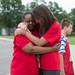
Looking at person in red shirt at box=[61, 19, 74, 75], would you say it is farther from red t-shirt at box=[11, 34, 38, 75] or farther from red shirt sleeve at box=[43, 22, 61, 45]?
red t-shirt at box=[11, 34, 38, 75]

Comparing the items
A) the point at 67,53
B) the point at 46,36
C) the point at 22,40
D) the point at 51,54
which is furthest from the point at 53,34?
the point at 67,53

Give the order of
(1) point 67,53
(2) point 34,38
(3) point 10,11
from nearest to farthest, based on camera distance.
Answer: (2) point 34,38 < (1) point 67,53 < (3) point 10,11

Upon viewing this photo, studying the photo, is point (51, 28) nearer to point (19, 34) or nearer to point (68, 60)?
A: point (19, 34)

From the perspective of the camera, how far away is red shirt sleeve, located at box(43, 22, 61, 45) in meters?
4.60

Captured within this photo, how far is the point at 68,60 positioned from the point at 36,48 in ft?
3.80

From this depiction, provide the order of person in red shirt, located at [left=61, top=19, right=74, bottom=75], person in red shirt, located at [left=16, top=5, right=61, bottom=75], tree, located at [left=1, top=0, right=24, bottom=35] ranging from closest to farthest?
person in red shirt, located at [left=16, top=5, right=61, bottom=75]
person in red shirt, located at [left=61, top=19, right=74, bottom=75]
tree, located at [left=1, top=0, right=24, bottom=35]

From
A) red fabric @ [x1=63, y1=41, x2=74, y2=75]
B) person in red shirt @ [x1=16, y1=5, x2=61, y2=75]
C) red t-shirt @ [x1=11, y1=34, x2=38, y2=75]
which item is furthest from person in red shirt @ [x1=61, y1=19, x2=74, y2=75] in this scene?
red t-shirt @ [x1=11, y1=34, x2=38, y2=75]

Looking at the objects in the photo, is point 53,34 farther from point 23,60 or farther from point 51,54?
point 23,60

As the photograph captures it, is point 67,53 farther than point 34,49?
Yes

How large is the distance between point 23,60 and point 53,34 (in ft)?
1.45

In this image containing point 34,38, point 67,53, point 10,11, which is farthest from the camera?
point 10,11

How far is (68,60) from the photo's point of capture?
Result: 566 centimetres

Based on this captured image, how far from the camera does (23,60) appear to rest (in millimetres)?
4609

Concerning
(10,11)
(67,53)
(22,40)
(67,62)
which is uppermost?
(10,11)
